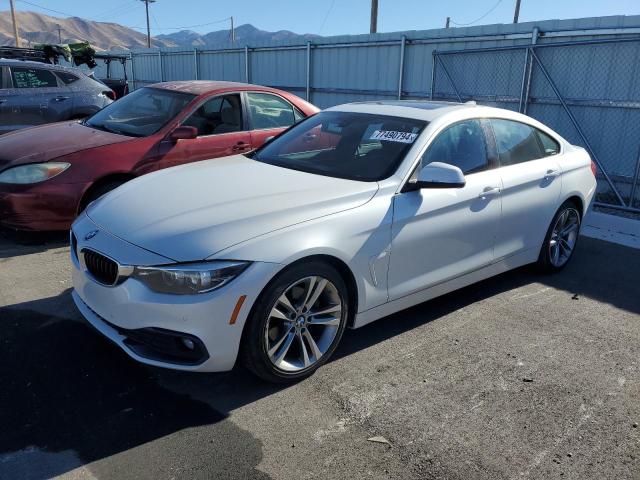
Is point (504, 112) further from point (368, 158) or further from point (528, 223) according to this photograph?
point (368, 158)

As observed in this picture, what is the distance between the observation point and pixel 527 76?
874 cm

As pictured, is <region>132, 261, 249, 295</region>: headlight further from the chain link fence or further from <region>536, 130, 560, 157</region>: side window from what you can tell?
the chain link fence

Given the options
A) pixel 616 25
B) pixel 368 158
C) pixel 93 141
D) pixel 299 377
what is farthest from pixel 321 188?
pixel 616 25

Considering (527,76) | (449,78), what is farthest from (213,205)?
(449,78)

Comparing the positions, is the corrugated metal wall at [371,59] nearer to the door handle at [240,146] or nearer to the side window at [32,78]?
the door handle at [240,146]

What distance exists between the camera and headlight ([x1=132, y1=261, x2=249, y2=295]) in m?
2.79

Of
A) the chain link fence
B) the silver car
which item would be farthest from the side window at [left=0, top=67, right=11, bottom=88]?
the chain link fence

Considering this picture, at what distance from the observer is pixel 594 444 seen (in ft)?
9.23

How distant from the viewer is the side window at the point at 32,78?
8.66 meters

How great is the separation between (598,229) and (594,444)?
15.8 feet

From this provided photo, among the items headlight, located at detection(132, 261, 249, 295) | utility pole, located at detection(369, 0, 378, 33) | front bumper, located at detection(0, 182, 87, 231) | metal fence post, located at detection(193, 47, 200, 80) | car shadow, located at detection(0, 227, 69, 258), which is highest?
utility pole, located at detection(369, 0, 378, 33)

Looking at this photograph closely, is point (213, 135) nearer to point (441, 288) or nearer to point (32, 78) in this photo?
point (441, 288)

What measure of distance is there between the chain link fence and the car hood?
5.76m

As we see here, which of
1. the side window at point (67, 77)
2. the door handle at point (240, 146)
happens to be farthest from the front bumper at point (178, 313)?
the side window at point (67, 77)
